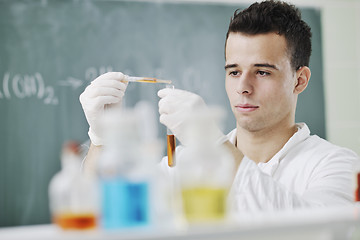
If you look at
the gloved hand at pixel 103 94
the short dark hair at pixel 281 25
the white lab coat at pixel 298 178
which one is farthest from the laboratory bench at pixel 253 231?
the short dark hair at pixel 281 25

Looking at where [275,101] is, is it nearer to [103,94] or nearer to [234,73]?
[234,73]

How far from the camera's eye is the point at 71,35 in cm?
282

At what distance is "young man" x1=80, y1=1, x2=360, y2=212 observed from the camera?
1462mm

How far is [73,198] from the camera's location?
0.58 metres

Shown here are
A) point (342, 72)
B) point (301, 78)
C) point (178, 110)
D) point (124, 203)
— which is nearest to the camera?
point (124, 203)

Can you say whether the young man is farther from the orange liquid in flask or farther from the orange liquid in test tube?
the orange liquid in flask

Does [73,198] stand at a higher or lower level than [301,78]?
lower

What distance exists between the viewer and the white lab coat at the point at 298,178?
1093mm

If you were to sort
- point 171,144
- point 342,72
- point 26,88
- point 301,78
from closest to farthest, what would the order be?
point 171,144 < point 301,78 < point 26,88 < point 342,72

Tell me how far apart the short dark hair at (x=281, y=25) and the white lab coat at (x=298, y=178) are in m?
0.30

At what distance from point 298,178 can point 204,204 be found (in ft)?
3.45

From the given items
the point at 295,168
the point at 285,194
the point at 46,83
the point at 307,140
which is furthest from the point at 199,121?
the point at 46,83

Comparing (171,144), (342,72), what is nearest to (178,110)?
(171,144)

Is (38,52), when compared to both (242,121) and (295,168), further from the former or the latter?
(295,168)
